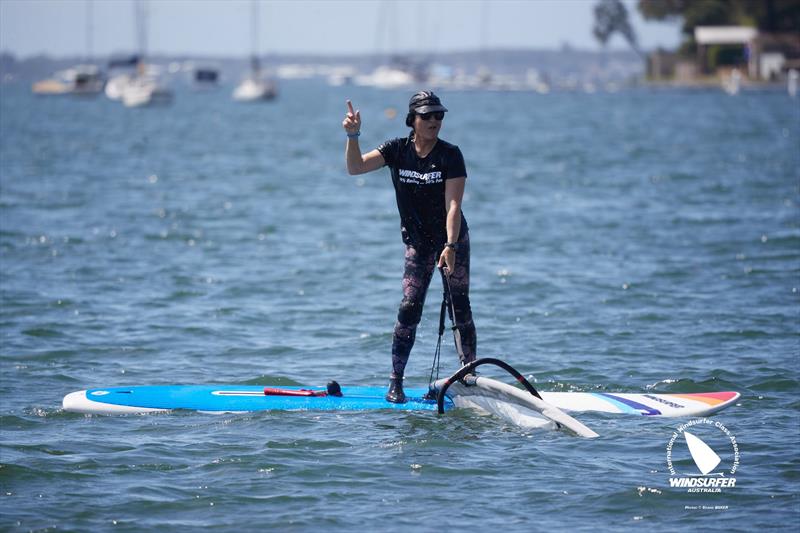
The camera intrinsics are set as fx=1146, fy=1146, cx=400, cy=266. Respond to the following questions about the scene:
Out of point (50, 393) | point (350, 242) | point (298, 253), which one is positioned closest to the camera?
point (50, 393)

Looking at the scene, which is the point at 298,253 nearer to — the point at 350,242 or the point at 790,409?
the point at 350,242

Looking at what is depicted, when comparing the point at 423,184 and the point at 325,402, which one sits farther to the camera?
the point at 325,402

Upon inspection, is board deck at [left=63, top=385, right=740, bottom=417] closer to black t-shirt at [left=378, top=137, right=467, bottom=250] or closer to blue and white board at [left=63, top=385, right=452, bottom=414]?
blue and white board at [left=63, top=385, right=452, bottom=414]

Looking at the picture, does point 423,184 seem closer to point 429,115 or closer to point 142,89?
point 429,115

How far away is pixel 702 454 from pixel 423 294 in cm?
247

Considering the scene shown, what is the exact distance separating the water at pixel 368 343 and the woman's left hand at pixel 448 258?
130 centimetres

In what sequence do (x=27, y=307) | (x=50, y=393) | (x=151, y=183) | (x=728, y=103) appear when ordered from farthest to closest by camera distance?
(x=728, y=103)
(x=151, y=183)
(x=27, y=307)
(x=50, y=393)

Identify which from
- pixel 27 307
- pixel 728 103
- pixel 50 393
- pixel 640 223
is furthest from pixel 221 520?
pixel 728 103

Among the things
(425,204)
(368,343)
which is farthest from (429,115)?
(368,343)

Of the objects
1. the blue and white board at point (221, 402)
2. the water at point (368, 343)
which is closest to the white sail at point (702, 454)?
the water at point (368, 343)

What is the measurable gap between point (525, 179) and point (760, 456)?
25.0 metres

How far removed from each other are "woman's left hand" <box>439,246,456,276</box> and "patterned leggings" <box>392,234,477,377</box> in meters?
0.25

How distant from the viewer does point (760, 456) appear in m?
8.27

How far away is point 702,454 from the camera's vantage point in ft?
27.2
